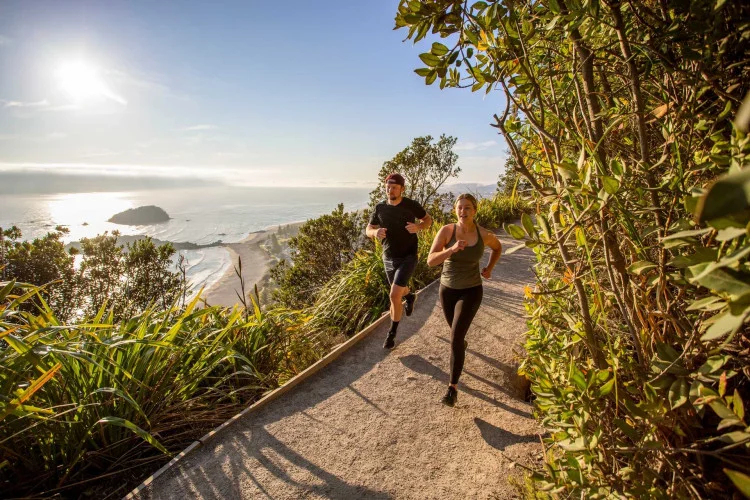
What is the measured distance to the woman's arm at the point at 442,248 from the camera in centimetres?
354

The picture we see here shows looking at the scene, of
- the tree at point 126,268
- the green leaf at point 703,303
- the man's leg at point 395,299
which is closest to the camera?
the green leaf at point 703,303

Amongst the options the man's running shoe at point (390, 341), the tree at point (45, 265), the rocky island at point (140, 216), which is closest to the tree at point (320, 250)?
the man's running shoe at point (390, 341)

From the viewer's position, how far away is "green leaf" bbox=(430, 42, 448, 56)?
164cm

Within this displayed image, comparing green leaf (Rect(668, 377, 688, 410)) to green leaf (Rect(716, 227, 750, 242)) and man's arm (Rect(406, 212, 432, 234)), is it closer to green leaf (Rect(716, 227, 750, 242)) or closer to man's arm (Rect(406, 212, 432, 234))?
green leaf (Rect(716, 227, 750, 242))

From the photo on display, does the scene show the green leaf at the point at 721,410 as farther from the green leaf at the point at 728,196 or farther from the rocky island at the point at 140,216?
the rocky island at the point at 140,216

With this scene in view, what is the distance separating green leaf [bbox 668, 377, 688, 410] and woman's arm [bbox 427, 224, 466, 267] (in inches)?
94.4

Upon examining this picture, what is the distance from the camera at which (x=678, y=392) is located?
3.84 feet

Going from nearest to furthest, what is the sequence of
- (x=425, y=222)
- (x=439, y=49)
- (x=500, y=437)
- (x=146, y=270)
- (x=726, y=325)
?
(x=726, y=325), (x=439, y=49), (x=500, y=437), (x=425, y=222), (x=146, y=270)

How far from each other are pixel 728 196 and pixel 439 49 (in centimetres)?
154

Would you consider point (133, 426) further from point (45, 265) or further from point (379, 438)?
point (45, 265)

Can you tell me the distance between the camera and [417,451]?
9.64 feet

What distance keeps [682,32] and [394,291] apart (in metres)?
→ 3.76

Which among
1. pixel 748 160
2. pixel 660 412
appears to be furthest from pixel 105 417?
pixel 748 160

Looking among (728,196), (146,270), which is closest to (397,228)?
(728,196)
